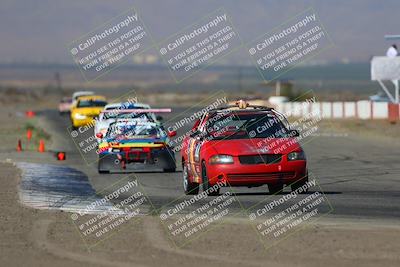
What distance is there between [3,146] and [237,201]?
804 inches

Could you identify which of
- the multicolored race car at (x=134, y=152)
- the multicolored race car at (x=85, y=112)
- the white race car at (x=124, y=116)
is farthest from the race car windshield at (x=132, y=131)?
the multicolored race car at (x=85, y=112)

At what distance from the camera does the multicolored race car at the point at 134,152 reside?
22609 mm

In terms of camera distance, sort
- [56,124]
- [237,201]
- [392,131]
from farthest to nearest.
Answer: [56,124], [392,131], [237,201]

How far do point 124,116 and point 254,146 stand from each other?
985 centimetres

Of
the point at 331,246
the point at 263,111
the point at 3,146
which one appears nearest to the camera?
the point at 331,246

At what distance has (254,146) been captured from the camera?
16719 millimetres

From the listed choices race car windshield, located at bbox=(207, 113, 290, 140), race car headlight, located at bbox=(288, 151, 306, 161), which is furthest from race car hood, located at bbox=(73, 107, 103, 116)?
race car headlight, located at bbox=(288, 151, 306, 161)

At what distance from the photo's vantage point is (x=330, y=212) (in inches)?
571

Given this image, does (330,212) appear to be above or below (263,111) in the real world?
below

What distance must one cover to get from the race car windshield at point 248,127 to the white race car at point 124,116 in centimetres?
587

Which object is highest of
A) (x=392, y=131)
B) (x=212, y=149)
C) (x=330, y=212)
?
(x=212, y=149)

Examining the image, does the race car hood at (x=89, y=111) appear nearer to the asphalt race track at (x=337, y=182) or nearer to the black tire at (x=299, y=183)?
the asphalt race track at (x=337, y=182)

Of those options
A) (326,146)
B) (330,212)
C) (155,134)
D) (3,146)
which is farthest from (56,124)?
(330,212)

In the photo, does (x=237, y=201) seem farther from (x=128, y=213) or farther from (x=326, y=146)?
Result: (x=326, y=146)
